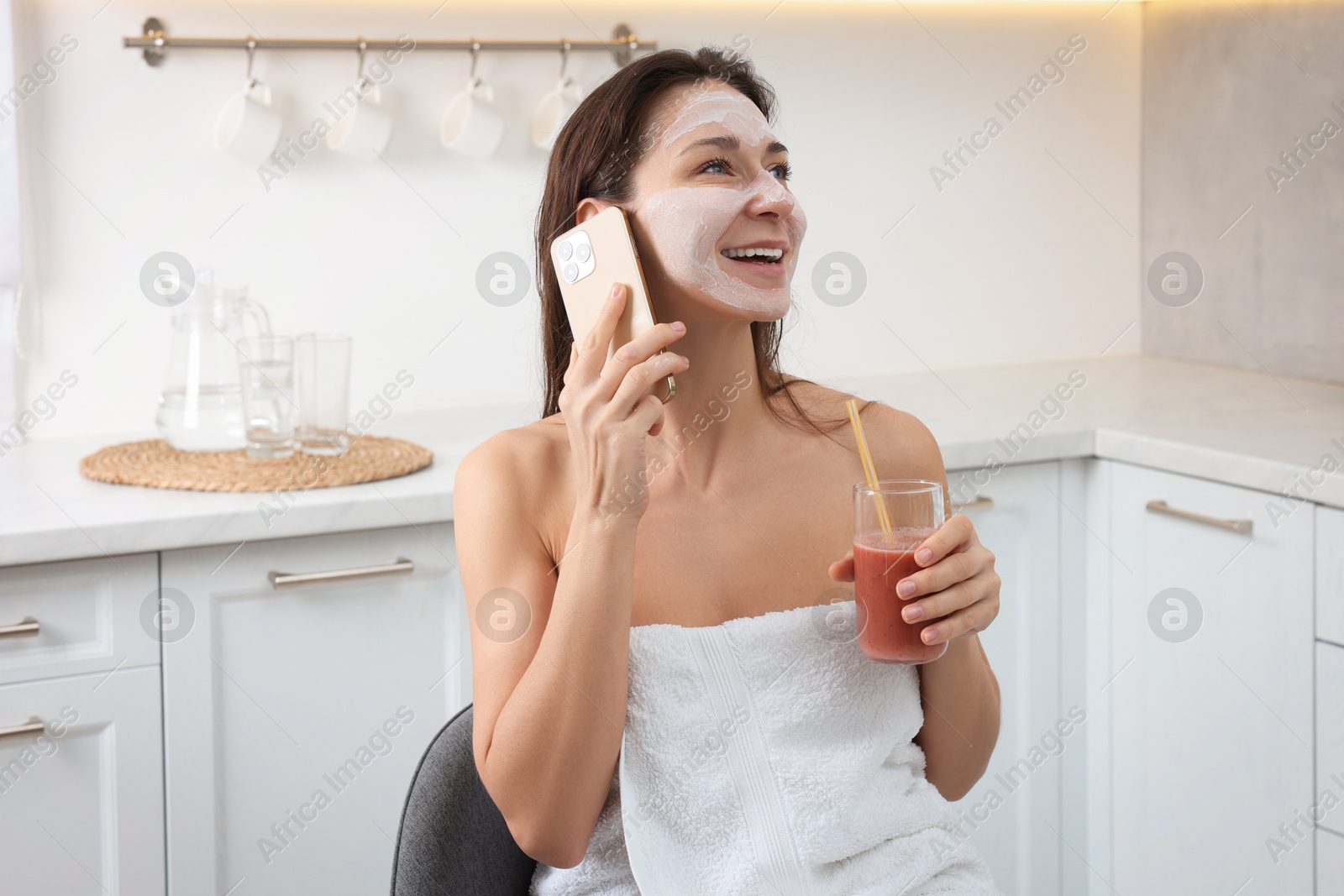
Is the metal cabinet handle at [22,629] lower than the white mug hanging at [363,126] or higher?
lower

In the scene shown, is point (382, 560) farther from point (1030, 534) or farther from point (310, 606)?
point (1030, 534)

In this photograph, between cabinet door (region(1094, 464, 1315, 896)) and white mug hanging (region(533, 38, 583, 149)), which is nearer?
cabinet door (region(1094, 464, 1315, 896))

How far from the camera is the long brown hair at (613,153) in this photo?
1043mm

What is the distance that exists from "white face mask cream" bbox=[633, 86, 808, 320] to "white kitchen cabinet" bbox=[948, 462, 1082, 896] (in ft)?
2.46

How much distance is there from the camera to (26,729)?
128cm

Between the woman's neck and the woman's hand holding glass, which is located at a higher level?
the woman's neck

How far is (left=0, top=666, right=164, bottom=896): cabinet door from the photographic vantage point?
1.29 meters

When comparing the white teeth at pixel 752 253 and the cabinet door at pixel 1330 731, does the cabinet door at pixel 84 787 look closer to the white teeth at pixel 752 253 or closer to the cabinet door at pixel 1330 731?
the white teeth at pixel 752 253

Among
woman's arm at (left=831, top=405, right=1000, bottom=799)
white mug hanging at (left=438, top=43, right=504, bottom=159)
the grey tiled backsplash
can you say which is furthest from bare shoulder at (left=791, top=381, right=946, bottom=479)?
the grey tiled backsplash

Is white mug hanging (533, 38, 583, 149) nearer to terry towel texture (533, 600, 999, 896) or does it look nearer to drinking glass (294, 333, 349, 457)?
drinking glass (294, 333, 349, 457)

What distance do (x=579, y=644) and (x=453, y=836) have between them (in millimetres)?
170

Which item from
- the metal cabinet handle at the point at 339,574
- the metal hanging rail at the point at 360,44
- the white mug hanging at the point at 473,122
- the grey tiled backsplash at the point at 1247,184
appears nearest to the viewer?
the metal cabinet handle at the point at 339,574

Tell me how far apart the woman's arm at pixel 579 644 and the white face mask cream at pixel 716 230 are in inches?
3.0

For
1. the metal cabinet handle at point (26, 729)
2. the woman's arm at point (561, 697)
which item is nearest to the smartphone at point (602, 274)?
the woman's arm at point (561, 697)
